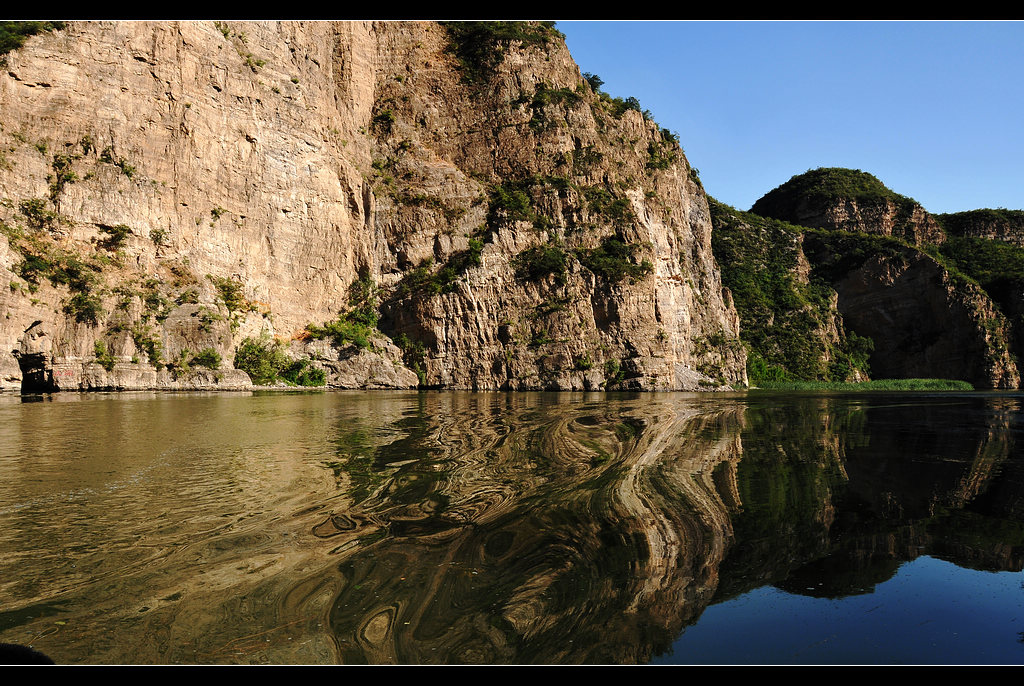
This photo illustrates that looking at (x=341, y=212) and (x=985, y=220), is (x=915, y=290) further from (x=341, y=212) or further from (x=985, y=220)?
(x=341, y=212)

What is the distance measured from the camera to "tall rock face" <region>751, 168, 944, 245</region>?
100688mm

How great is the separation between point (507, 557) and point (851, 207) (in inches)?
4774

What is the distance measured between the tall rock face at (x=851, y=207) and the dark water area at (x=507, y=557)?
11064 centimetres

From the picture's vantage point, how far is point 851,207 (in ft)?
344

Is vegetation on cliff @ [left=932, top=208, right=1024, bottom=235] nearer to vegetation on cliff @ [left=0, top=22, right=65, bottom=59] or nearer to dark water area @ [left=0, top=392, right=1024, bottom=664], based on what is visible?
dark water area @ [left=0, top=392, right=1024, bottom=664]

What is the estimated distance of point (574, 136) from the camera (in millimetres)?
53625

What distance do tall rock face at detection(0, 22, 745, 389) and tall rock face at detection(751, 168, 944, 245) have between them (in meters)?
55.8

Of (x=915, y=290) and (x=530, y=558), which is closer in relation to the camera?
(x=530, y=558)

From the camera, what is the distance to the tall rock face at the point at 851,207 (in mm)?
100688

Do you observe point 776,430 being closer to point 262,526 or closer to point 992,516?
point 992,516

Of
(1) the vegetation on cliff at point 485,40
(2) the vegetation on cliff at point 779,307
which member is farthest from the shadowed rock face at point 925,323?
(1) the vegetation on cliff at point 485,40

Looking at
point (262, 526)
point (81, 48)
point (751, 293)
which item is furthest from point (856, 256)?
point (262, 526)

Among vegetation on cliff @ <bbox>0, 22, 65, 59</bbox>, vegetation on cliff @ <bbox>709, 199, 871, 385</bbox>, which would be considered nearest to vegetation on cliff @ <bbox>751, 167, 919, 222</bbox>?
vegetation on cliff @ <bbox>709, 199, 871, 385</bbox>

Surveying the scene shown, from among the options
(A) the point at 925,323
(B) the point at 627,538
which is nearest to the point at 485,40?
(B) the point at 627,538
